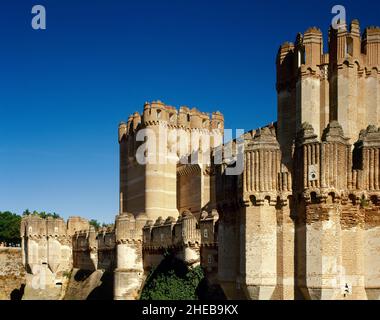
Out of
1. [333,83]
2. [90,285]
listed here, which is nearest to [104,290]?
[90,285]

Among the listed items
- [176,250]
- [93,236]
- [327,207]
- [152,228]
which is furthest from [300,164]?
[93,236]

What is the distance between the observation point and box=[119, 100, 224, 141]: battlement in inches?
2162

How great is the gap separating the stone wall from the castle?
1421 centimetres

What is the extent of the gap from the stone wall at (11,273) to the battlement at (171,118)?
16.3m

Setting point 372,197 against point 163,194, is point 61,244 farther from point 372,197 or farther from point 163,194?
point 372,197

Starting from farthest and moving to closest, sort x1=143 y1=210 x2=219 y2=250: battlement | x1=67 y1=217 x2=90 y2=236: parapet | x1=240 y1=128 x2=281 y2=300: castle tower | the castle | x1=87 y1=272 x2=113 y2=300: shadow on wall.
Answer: x1=67 y1=217 x2=90 y2=236: parapet, x1=87 y1=272 x2=113 y2=300: shadow on wall, x1=143 y1=210 x2=219 y2=250: battlement, x1=240 y1=128 x2=281 y2=300: castle tower, the castle

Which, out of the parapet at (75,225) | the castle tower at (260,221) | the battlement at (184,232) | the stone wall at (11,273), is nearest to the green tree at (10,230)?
the stone wall at (11,273)

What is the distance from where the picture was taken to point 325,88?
25.4 meters

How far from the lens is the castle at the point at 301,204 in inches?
596

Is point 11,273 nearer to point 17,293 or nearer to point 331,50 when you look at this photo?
point 17,293

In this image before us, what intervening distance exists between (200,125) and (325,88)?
32907 mm

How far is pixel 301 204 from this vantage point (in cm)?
1548

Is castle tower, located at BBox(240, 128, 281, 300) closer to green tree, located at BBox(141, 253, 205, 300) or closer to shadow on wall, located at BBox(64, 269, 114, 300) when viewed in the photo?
green tree, located at BBox(141, 253, 205, 300)

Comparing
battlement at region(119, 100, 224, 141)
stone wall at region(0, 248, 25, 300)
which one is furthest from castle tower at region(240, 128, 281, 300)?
stone wall at region(0, 248, 25, 300)
